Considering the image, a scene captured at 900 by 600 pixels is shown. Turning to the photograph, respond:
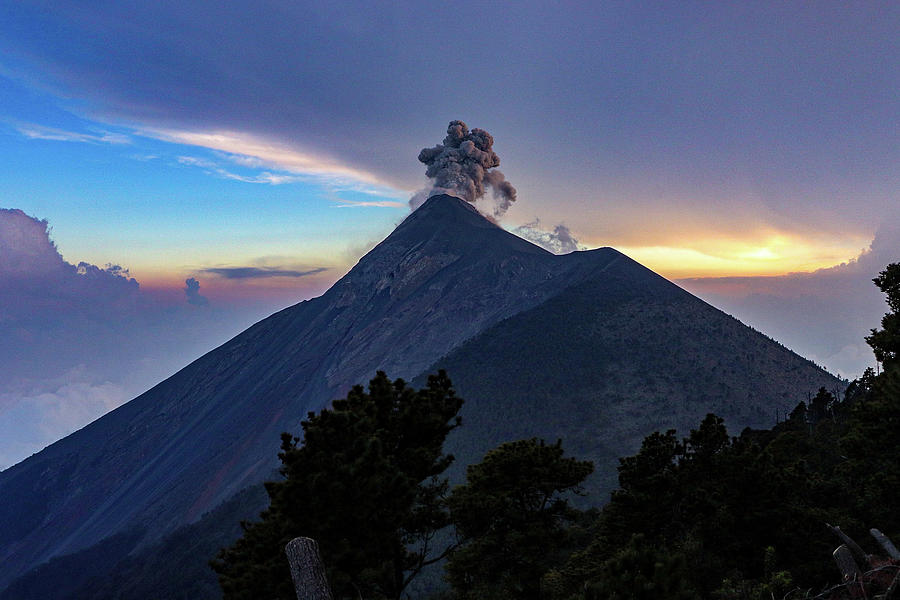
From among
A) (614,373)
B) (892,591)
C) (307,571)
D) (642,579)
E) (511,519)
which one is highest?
(614,373)

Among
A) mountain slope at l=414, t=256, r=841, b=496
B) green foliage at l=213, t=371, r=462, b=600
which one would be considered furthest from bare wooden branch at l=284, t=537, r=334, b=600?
mountain slope at l=414, t=256, r=841, b=496

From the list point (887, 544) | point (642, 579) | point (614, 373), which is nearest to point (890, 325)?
point (887, 544)

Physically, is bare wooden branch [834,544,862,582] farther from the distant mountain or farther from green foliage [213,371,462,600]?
the distant mountain

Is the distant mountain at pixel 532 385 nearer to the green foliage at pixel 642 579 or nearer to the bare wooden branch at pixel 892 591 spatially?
the bare wooden branch at pixel 892 591

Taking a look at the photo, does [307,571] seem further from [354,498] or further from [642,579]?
[354,498]

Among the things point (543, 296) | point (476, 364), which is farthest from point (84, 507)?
point (543, 296)
